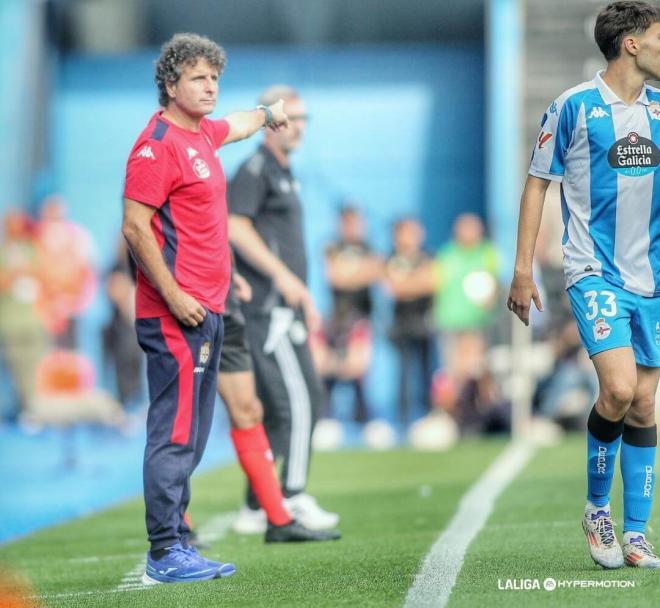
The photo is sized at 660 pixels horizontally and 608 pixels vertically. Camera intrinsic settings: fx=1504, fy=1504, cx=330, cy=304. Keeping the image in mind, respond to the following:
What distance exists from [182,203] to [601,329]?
1.72 metres

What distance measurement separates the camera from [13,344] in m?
18.3

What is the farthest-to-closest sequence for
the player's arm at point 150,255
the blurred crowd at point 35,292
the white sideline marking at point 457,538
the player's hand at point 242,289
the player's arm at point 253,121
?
the blurred crowd at point 35,292 < the player's hand at point 242,289 < the player's arm at point 253,121 < the player's arm at point 150,255 < the white sideline marking at point 457,538

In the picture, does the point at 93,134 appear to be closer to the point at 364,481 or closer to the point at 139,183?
the point at 364,481

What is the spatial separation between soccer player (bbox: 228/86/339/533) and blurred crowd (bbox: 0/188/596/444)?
6.33 m

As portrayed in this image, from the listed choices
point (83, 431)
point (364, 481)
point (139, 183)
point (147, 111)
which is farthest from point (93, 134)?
point (139, 183)

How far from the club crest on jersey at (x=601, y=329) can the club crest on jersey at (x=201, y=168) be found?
1654 mm

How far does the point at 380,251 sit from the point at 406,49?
2.86m

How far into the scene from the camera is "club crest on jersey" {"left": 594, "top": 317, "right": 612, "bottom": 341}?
560 centimetres

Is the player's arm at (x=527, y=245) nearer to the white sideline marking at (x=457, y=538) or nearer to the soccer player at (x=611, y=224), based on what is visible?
the soccer player at (x=611, y=224)

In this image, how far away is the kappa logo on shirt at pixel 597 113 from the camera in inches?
223

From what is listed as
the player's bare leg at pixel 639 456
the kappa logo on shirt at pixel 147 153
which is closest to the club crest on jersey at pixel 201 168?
the kappa logo on shirt at pixel 147 153

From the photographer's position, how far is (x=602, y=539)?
5.68m

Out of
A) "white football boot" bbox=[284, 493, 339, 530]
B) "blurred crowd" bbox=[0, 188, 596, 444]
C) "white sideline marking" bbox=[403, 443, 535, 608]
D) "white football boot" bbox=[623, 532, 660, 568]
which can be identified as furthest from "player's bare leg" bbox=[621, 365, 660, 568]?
"blurred crowd" bbox=[0, 188, 596, 444]

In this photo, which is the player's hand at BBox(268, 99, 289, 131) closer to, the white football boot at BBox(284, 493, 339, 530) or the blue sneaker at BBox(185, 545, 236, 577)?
the blue sneaker at BBox(185, 545, 236, 577)
